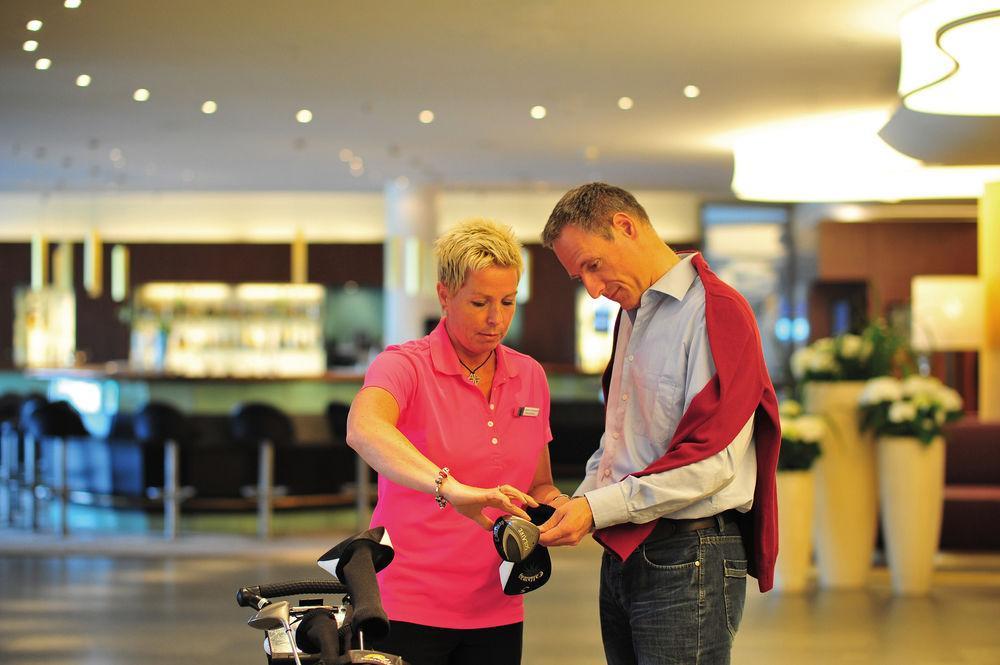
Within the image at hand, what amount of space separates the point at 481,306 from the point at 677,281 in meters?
0.37

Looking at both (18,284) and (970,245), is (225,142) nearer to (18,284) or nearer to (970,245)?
(18,284)

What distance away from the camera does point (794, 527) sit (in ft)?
23.5

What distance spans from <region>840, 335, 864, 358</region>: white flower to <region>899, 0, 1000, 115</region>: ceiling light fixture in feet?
4.97

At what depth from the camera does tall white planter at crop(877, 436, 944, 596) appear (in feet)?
23.4

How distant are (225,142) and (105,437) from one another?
3.66 metres

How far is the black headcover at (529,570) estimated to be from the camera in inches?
85.4

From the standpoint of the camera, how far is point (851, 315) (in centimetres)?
1480

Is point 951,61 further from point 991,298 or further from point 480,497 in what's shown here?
point 480,497

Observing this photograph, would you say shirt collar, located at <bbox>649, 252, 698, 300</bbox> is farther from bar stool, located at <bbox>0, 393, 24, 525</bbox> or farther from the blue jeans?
bar stool, located at <bbox>0, 393, 24, 525</bbox>

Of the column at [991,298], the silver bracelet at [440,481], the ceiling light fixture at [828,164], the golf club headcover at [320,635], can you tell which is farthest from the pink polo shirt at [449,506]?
the column at [991,298]

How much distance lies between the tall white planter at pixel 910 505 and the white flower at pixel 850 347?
2.08 ft

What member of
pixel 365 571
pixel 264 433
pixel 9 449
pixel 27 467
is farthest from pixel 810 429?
pixel 9 449

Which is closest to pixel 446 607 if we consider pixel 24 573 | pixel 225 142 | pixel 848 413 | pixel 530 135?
pixel 848 413

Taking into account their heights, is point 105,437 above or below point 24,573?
above
